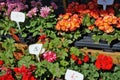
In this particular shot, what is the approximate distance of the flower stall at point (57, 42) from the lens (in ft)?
11.4

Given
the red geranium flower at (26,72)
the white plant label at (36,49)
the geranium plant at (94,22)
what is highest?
the geranium plant at (94,22)

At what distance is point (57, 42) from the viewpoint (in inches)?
145

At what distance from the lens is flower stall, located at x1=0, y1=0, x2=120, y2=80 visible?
3463 millimetres

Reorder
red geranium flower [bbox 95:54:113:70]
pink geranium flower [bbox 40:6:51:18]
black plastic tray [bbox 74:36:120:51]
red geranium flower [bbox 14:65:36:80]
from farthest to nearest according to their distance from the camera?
pink geranium flower [bbox 40:6:51:18] < black plastic tray [bbox 74:36:120:51] < red geranium flower [bbox 95:54:113:70] < red geranium flower [bbox 14:65:36:80]

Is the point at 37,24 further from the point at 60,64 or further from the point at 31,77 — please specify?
the point at 31,77

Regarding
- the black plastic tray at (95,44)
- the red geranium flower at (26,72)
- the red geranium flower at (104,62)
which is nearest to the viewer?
the red geranium flower at (26,72)

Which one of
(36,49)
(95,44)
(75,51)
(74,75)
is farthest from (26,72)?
(95,44)

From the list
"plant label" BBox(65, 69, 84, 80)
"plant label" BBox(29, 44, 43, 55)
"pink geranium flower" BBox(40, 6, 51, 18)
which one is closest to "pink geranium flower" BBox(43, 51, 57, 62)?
"plant label" BBox(29, 44, 43, 55)

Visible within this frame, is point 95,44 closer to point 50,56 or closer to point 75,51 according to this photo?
point 75,51

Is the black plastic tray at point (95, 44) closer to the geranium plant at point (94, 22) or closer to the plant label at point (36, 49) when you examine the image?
the geranium plant at point (94, 22)

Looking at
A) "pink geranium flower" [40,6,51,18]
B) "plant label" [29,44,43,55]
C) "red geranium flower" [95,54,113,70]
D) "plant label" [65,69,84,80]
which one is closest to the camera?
"plant label" [65,69,84,80]

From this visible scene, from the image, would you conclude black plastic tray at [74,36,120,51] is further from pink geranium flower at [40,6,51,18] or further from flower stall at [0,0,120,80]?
pink geranium flower at [40,6,51,18]

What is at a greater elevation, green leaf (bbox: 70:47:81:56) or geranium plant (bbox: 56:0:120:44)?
geranium plant (bbox: 56:0:120:44)

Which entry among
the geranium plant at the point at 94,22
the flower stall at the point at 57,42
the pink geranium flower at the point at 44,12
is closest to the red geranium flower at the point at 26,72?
the flower stall at the point at 57,42
